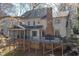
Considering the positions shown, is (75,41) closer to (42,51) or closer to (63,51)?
(63,51)

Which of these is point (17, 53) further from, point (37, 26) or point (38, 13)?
point (38, 13)

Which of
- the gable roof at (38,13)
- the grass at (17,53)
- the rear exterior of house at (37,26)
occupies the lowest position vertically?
the grass at (17,53)

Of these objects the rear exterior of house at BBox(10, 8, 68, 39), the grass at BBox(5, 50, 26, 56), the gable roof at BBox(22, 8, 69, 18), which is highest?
the gable roof at BBox(22, 8, 69, 18)

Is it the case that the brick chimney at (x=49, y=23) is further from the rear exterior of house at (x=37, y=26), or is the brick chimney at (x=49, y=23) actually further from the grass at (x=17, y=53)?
the grass at (x=17, y=53)

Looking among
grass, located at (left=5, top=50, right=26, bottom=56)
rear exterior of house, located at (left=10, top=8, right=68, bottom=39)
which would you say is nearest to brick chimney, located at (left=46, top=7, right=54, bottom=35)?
rear exterior of house, located at (left=10, top=8, right=68, bottom=39)

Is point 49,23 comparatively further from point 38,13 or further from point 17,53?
point 17,53

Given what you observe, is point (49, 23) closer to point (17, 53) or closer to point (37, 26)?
point (37, 26)

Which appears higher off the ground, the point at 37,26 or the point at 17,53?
the point at 37,26

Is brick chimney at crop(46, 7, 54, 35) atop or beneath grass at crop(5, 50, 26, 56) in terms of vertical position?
atop

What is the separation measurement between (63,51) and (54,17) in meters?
0.37

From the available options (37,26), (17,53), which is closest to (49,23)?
(37,26)

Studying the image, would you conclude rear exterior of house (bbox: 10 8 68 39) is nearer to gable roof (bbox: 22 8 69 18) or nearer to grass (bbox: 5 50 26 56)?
gable roof (bbox: 22 8 69 18)

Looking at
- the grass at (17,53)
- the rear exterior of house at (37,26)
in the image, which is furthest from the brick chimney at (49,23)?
the grass at (17,53)

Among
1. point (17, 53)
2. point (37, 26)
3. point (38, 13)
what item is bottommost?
point (17, 53)
